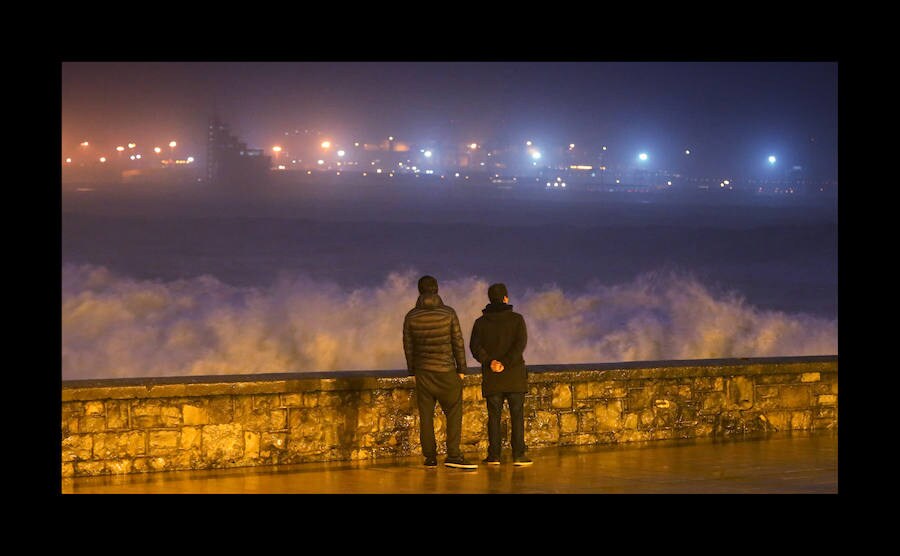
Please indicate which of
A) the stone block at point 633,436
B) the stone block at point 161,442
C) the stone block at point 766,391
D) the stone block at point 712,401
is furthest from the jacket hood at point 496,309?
the stone block at point 766,391

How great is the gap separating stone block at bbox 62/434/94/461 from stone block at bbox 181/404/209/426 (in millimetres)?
694

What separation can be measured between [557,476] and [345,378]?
1843mm

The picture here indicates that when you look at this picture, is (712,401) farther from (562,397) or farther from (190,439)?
(190,439)

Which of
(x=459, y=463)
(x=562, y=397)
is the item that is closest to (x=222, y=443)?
(x=459, y=463)

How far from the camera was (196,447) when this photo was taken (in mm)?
9688

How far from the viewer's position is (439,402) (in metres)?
9.84

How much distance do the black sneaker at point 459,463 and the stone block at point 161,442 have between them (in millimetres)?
2072

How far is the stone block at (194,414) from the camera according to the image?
965cm

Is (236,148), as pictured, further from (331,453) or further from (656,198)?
(331,453)

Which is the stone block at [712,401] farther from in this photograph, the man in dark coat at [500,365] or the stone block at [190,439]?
the stone block at [190,439]

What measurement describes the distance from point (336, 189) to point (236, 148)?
12.5m

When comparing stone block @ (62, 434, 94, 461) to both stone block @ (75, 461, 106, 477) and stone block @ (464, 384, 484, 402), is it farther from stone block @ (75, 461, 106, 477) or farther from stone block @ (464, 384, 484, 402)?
stone block @ (464, 384, 484, 402)

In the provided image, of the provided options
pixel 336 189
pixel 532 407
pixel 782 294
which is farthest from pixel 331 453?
pixel 336 189

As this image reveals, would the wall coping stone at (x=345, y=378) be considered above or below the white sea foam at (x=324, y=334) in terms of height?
above
